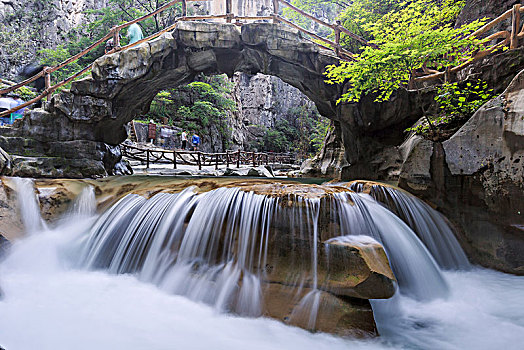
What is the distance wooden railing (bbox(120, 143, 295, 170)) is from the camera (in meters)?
13.5

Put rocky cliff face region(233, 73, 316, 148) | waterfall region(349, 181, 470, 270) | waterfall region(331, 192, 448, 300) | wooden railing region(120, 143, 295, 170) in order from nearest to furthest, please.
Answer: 1. waterfall region(331, 192, 448, 300)
2. waterfall region(349, 181, 470, 270)
3. wooden railing region(120, 143, 295, 170)
4. rocky cliff face region(233, 73, 316, 148)

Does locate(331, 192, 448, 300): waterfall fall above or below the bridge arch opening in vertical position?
below

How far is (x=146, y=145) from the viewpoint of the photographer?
17.4m

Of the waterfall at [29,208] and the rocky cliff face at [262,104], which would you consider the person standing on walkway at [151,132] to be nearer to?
the rocky cliff face at [262,104]

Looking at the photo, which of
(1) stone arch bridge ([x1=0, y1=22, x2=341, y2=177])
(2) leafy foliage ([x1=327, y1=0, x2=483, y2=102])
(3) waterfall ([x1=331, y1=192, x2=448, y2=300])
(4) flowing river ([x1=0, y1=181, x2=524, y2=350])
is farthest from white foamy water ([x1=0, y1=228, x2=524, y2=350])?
(1) stone arch bridge ([x1=0, y1=22, x2=341, y2=177])

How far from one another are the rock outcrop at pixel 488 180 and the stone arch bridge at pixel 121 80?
16.9 feet

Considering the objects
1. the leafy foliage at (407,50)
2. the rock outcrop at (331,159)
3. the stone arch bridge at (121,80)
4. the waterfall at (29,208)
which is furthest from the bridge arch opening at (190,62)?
the waterfall at (29,208)

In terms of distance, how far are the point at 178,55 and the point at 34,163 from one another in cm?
556

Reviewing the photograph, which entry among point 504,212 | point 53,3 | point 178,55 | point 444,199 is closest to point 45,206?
point 178,55

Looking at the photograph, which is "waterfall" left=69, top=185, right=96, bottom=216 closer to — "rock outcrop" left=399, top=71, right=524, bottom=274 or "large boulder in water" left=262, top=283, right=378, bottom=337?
"large boulder in water" left=262, top=283, right=378, bottom=337

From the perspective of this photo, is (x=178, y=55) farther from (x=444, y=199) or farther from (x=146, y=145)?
(x=146, y=145)

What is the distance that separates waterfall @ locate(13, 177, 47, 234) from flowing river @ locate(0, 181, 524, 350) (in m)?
0.02

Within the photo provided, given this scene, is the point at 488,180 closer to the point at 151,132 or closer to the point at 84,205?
the point at 84,205

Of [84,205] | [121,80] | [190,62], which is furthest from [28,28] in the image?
[84,205]
